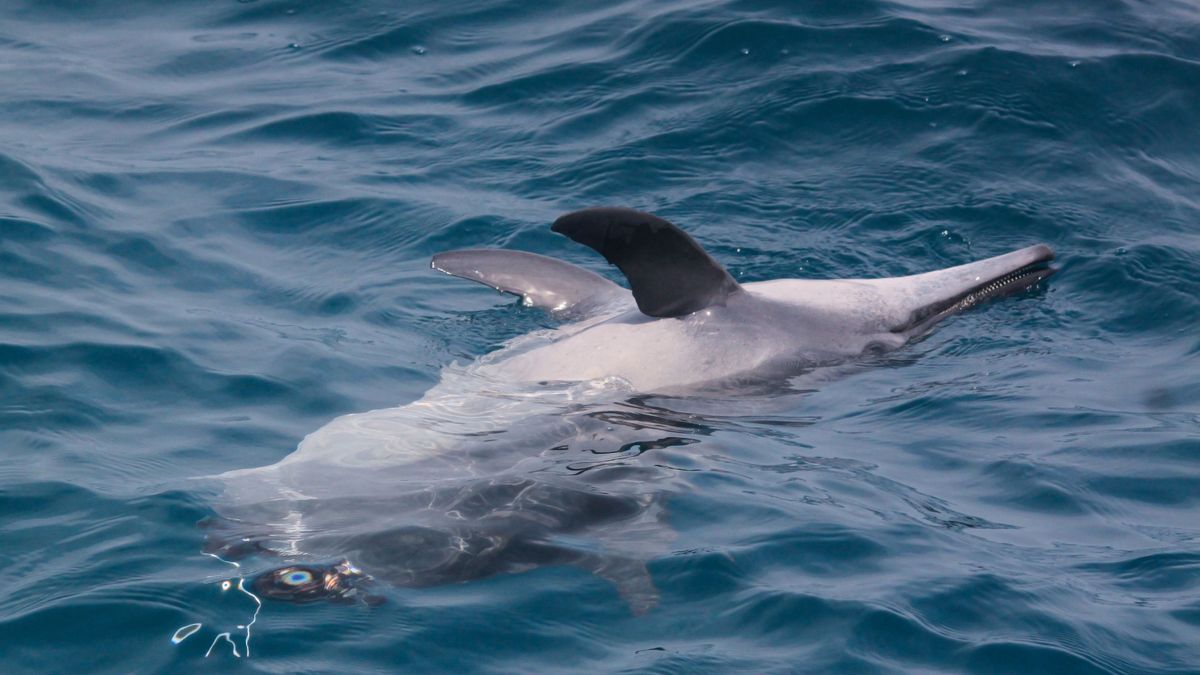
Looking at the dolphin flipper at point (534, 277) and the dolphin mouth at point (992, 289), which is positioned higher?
the dolphin flipper at point (534, 277)

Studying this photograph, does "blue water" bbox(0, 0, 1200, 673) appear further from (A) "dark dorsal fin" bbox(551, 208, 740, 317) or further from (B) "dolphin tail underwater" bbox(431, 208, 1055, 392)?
(A) "dark dorsal fin" bbox(551, 208, 740, 317)

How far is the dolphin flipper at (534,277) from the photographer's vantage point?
969 centimetres

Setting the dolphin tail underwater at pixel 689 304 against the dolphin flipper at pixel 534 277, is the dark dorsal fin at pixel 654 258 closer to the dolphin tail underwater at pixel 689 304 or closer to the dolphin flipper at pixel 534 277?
the dolphin tail underwater at pixel 689 304

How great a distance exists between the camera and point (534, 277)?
976cm

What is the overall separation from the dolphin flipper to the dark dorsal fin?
88 centimetres

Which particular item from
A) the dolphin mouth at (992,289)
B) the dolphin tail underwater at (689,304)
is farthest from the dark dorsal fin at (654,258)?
the dolphin mouth at (992,289)

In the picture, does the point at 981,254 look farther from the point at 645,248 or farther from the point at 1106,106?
the point at 645,248

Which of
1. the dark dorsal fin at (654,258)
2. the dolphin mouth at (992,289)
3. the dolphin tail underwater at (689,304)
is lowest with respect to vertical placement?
the dolphin mouth at (992,289)

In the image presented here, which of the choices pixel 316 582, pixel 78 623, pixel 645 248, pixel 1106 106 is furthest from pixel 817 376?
pixel 1106 106

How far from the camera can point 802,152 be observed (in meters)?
12.9

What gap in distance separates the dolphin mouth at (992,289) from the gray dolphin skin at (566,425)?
15mm

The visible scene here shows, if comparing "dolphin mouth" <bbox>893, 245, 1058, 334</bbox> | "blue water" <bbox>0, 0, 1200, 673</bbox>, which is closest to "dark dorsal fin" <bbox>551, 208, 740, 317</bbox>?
"blue water" <bbox>0, 0, 1200, 673</bbox>

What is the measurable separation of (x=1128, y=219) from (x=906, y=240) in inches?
81.6

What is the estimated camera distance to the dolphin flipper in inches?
381
